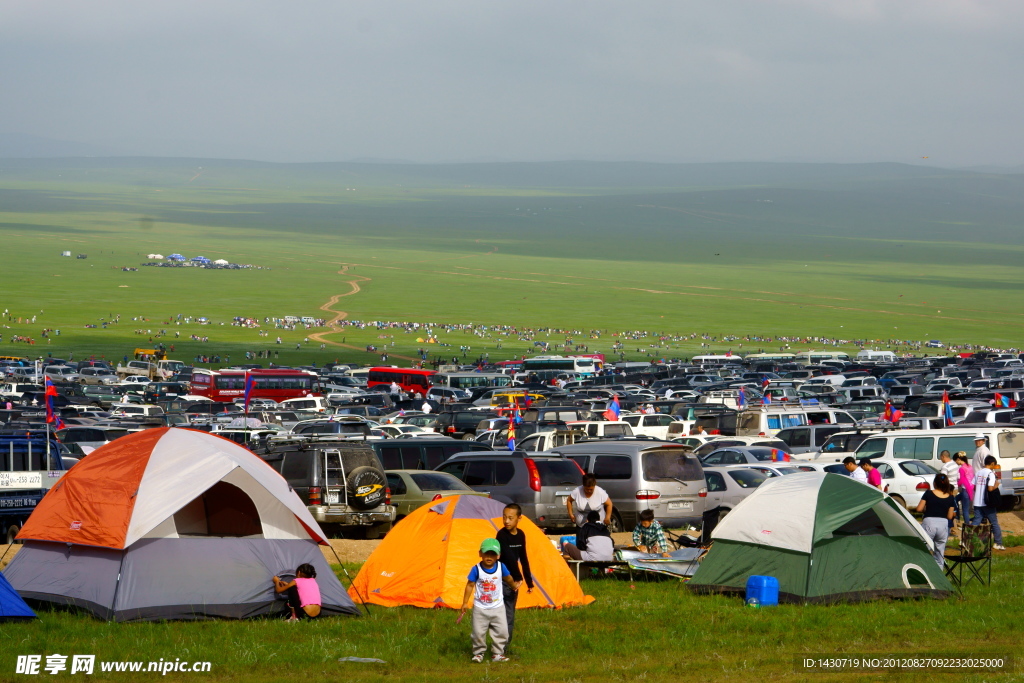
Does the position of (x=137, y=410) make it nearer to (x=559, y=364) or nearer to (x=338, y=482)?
(x=559, y=364)

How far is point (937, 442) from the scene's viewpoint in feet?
76.1

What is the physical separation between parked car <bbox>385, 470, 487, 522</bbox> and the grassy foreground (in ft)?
20.0

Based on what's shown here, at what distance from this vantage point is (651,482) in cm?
1967

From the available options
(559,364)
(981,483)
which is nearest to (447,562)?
(981,483)

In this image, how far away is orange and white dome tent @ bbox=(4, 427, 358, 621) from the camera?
42.1 feet

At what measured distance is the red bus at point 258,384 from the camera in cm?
5538

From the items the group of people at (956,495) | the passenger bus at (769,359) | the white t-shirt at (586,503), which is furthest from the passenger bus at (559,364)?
the white t-shirt at (586,503)

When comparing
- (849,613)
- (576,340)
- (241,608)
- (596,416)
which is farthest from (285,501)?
(576,340)

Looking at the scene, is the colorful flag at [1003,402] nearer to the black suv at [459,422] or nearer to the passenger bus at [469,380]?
the black suv at [459,422]

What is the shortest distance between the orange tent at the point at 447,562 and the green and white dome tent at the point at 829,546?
Answer: 6.59 feet

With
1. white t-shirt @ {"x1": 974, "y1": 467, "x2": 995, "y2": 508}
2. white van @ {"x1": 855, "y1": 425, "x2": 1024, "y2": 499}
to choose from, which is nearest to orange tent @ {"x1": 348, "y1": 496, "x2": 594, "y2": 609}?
white t-shirt @ {"x1": 974, "y1": 467, "x2": 995, "y2": 508}

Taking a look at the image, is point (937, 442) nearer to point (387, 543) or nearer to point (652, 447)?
point (652, 447)

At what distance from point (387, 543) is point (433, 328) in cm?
8644

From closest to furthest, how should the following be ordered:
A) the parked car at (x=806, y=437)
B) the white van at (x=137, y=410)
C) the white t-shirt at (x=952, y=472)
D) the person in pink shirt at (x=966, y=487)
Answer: the person in pink shirt at (x=966, y=487), the white t-shirt at (x=952, y=472), the parked car at (x=806, y=437), the white van at (x=137, y=410)
